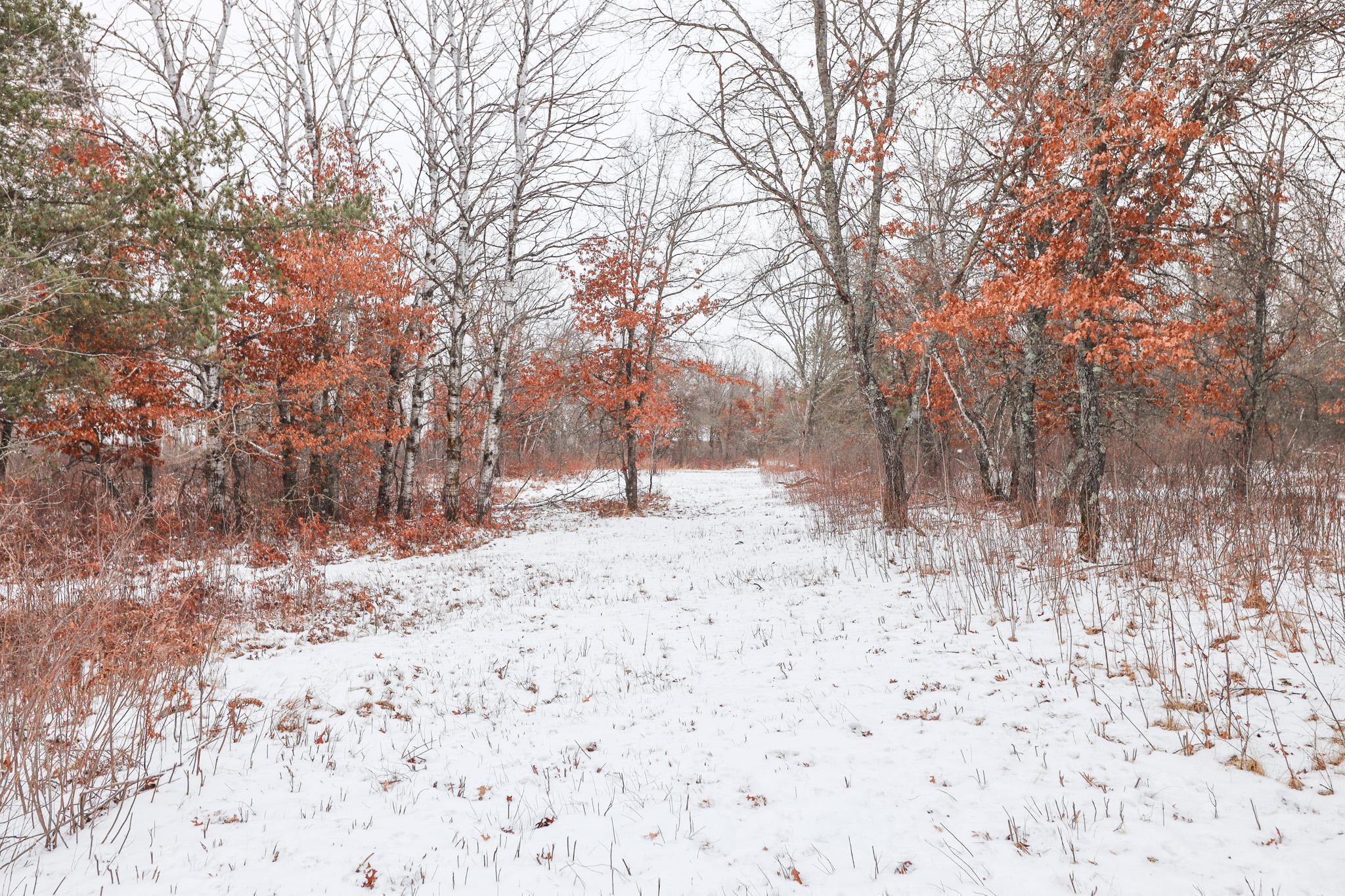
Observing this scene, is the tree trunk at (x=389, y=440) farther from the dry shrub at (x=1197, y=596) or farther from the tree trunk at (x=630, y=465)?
the dry shrub at (x=1197, y=596)

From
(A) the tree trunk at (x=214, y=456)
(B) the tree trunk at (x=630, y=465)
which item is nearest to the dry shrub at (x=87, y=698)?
(A) the tree trunk at (x=214, y=456)

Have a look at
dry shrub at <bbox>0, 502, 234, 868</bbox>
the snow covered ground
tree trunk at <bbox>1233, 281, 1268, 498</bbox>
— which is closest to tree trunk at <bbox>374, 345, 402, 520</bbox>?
dry shrub at <bbox>0, 502, 234, 868</bbox>

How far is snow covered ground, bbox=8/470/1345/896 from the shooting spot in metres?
2.71

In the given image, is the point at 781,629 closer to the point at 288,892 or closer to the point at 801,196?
the point at 288,892

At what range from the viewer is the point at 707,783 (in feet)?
11.7

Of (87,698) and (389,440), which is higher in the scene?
(389,440)

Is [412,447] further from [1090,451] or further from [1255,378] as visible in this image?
[1255,378]

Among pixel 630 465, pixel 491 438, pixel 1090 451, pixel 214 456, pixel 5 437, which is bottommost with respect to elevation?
pixel 630 465

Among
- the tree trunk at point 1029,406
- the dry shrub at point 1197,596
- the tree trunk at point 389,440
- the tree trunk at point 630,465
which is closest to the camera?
the dry shrub at point 1197,596

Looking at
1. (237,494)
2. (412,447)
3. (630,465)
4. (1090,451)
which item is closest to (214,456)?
(237,494)

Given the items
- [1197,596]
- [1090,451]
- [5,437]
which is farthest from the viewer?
[5,437]

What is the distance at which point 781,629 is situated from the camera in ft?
20.3

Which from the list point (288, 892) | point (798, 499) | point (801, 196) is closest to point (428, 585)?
point (288, 892)

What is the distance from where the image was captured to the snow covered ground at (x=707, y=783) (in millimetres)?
2705
